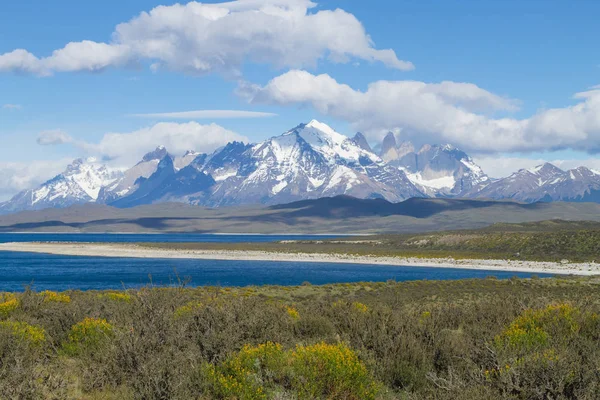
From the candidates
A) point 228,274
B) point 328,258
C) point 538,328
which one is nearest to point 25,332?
point 538,328

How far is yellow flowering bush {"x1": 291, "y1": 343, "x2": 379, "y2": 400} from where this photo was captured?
11.9 metres

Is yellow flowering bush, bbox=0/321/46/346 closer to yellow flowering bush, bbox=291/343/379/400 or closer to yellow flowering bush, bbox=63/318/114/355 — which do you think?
yellow flowering bush, bbox=63/318/114/355

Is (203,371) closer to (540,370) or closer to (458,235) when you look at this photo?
(540,370)

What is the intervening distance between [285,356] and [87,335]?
614 centimetres

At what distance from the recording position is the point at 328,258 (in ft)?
409

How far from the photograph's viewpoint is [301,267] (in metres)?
104

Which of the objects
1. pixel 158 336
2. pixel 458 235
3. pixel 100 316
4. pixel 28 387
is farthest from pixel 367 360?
pixel 458 235

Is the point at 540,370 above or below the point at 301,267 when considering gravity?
above

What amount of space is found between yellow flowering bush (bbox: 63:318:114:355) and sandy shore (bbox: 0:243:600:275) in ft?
245

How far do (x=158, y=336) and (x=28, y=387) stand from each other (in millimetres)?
3543

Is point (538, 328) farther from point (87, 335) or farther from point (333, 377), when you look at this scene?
point (87, 335)

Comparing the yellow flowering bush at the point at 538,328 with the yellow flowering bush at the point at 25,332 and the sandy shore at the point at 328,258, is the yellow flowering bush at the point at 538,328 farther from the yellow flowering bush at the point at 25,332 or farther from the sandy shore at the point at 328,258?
the sandy shore at the point at 328,258

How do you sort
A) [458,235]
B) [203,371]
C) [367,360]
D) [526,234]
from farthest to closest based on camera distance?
1. [458,235]
2. [526,234]
3. [367,360]
4. [203,371]

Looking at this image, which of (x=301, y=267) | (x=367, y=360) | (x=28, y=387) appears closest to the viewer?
(x=28, y=387)
